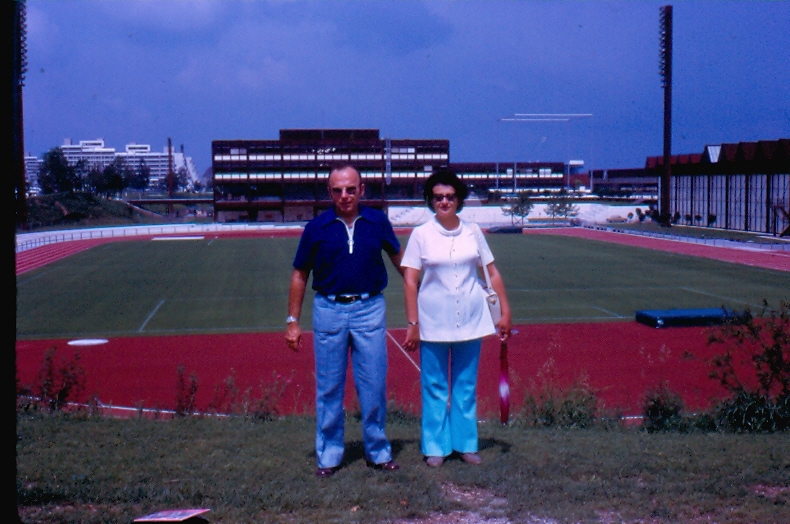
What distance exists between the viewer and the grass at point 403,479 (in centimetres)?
419

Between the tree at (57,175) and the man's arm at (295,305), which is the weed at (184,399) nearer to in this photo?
the man's arm at (295,305)

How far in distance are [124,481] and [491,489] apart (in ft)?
7.01

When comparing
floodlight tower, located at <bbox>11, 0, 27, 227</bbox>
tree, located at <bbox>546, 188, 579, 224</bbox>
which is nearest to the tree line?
tree, located at <bbox>546, 188, 579, 224</bbox>

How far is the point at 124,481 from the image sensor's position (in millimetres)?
4695

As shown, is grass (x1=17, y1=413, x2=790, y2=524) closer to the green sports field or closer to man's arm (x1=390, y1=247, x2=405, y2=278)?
man's arm (x1=390, y1=247, x2=405, y2=278)

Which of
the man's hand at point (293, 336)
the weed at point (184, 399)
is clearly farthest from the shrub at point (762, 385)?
the weed at point (184, 399)

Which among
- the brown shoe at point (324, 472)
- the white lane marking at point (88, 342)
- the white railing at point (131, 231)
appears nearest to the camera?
the brown shoe at point (324, 472)

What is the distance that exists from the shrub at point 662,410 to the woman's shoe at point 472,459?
299cm

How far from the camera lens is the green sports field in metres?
21.1

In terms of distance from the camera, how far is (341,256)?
4984mm

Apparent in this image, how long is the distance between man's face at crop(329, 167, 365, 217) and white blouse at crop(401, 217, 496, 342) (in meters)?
0.47

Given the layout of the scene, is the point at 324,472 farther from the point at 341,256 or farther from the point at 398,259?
the point at 398,259

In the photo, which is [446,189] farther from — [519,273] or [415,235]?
[519,273]

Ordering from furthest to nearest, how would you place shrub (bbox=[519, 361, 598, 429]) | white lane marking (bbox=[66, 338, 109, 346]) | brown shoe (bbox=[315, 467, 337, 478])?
white lane marking (bbox=[66, 338, 109, 346]), shrub (bbox=[519, 361, 598, 429]), brown shoe (bbox=[315, 467, 337, 478])
